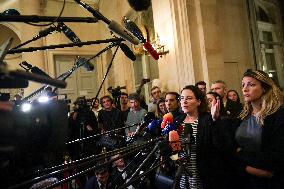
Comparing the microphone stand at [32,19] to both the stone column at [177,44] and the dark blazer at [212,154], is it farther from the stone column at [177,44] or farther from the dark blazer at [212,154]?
the stone column at [177,44]

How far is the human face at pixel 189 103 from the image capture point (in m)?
2.77

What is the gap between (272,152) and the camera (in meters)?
2.19

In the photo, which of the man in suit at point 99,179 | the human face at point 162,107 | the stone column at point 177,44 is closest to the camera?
the man in suit at point 99,179

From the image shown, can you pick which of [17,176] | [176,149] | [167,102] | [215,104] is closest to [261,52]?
[167,102]

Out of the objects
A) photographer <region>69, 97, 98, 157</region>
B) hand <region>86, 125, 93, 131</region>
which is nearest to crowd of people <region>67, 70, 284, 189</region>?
photographer <region>69, 97, 98, 157</region>

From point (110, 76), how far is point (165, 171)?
27.5ft

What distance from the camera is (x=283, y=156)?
218 centimetres

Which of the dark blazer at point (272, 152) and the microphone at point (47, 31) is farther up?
the microphone at point (47, 31)

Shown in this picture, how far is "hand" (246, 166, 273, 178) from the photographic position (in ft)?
7.36

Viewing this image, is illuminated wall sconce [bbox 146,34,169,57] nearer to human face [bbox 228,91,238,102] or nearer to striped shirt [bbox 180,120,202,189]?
human face [bbox 228,91,238,102]

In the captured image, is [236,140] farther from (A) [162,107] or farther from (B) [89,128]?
(B) [89,128]

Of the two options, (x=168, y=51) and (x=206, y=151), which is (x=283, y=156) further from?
(x=168, y=51)

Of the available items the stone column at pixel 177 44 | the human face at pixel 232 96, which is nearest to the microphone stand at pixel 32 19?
the human face at pixel 232 96

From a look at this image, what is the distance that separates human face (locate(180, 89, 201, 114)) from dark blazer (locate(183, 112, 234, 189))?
0.74 ft
